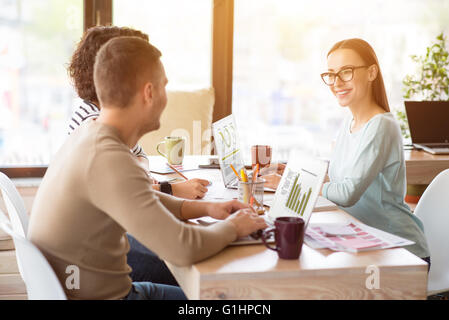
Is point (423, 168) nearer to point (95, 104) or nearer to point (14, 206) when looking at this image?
point (95, 104)

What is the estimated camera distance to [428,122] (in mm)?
3215

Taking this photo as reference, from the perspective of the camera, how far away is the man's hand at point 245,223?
1.29 m

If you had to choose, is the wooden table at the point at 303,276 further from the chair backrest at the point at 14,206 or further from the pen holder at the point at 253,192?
the chair backrest at the point at 14,206

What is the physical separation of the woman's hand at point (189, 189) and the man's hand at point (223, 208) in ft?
0.97

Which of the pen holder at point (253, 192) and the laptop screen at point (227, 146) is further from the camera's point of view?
the laptop screen at point (227, 146)

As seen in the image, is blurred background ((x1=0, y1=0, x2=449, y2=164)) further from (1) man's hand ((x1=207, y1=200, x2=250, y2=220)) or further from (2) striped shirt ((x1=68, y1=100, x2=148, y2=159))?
(1) man's hand ((x1=207, y1=200, x2=250, y2=220))

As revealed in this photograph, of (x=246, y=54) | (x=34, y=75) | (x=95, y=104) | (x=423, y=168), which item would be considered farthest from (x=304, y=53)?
(x=95, y=104)

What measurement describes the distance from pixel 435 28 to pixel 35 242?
11.4 ft

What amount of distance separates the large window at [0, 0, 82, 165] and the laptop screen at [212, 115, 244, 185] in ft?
5.71

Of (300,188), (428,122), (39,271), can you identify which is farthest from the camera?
(428,122)

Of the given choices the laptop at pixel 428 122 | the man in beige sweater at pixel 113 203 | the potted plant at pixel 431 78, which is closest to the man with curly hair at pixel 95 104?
the man in beige sweater at pixel 113 203

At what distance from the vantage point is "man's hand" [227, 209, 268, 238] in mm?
1292

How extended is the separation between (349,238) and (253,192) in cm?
39

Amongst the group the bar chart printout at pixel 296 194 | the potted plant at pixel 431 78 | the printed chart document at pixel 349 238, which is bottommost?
the printed chart document at pixel 349 238
